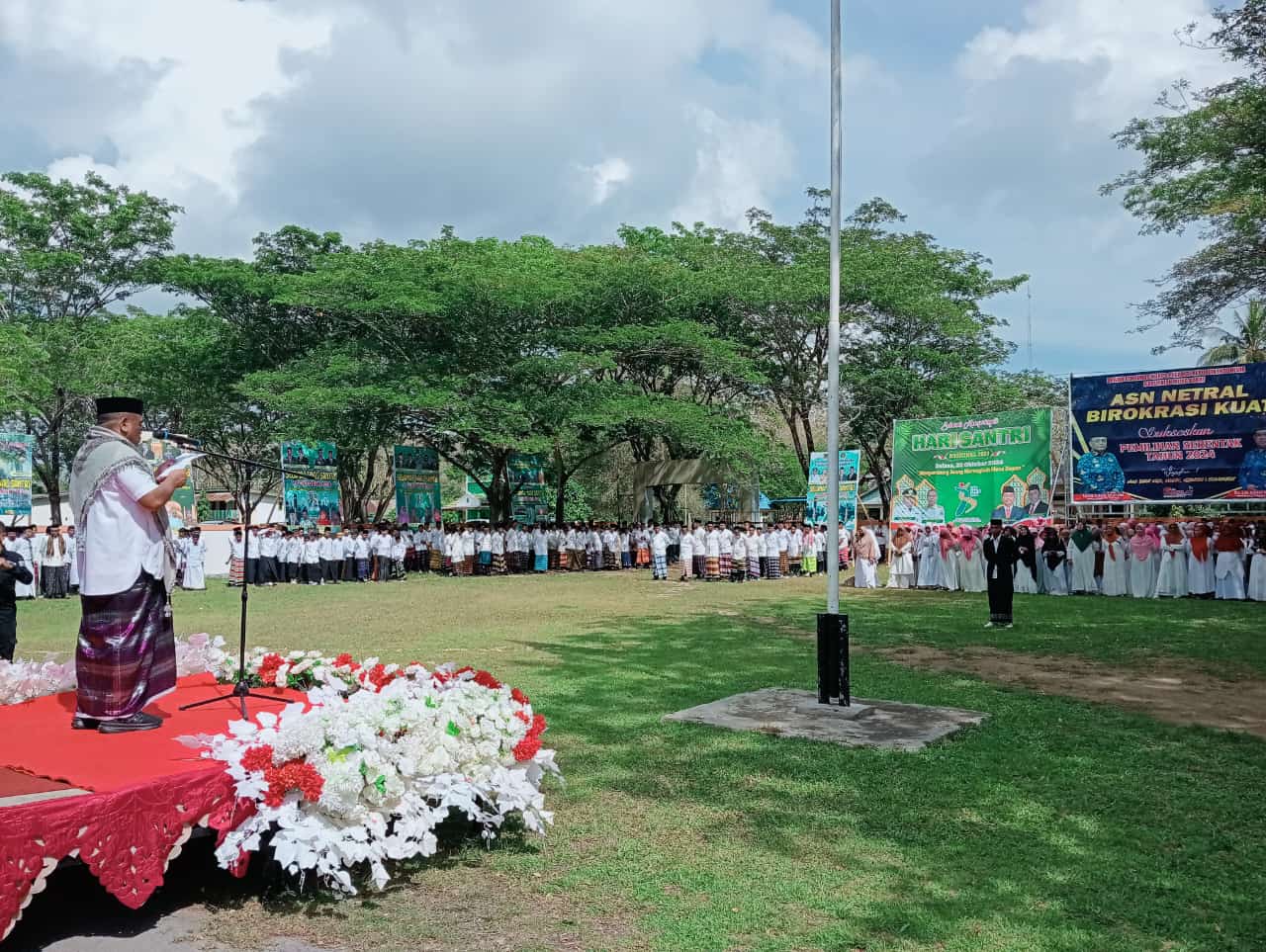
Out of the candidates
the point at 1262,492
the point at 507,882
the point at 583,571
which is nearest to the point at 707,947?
the point at 507,882

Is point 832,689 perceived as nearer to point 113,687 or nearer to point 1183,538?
point 113,687

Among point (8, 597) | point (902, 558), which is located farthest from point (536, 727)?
point (902, 558)

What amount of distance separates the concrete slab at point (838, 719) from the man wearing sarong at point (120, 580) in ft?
12.0

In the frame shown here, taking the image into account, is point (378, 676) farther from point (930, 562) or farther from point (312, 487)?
point (312, 487)

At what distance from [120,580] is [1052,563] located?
57.7 feet

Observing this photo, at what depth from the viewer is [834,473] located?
25.3 feet

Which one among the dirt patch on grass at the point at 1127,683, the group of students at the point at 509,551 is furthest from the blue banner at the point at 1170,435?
the dirt patch on grass at the point at 1127,683

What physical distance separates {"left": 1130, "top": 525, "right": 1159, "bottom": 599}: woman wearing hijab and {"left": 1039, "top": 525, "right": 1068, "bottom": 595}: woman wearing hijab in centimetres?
120

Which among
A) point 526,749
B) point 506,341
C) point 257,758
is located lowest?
point 526,749

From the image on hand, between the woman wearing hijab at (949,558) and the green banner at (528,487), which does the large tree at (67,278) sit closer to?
the green banner at (528,487)

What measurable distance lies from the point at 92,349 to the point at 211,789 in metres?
26.7

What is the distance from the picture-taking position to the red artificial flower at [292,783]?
401 centimetres

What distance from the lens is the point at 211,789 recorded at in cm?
412

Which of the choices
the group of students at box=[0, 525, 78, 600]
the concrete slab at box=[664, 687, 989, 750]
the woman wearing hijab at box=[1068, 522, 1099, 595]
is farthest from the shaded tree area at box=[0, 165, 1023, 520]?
the concrete slab at box=[664, 687, 989, 750]
